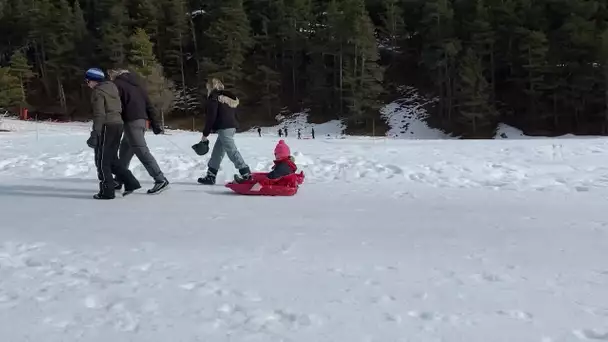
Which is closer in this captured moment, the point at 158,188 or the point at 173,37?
the point at 158,188

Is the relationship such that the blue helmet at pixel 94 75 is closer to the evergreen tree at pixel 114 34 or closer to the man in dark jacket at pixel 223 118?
the man in dark jacket at pixel 223 118

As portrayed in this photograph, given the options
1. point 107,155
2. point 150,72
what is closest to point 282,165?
point 107,155

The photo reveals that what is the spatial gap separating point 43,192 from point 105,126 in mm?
1895

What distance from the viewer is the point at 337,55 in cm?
5209

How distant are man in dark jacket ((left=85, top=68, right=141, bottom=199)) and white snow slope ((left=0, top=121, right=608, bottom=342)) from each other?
425 mm

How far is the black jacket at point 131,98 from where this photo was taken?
306 inches

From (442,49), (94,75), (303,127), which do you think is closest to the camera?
(94,75)

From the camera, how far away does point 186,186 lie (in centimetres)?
921

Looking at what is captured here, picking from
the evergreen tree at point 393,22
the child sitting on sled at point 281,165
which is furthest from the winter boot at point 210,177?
the evergreen tree at point 393,22

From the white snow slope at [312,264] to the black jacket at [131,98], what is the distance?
116 centimetres

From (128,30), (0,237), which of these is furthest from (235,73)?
(0,237)

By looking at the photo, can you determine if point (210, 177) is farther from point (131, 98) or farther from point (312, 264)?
point (312, 264)

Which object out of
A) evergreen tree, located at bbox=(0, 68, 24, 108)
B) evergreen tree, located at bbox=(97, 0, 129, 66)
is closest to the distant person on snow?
evergreen tree, located at bbox=(0, 68, 24, 108)

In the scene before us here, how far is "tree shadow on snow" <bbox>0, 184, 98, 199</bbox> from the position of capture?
26.9ft
